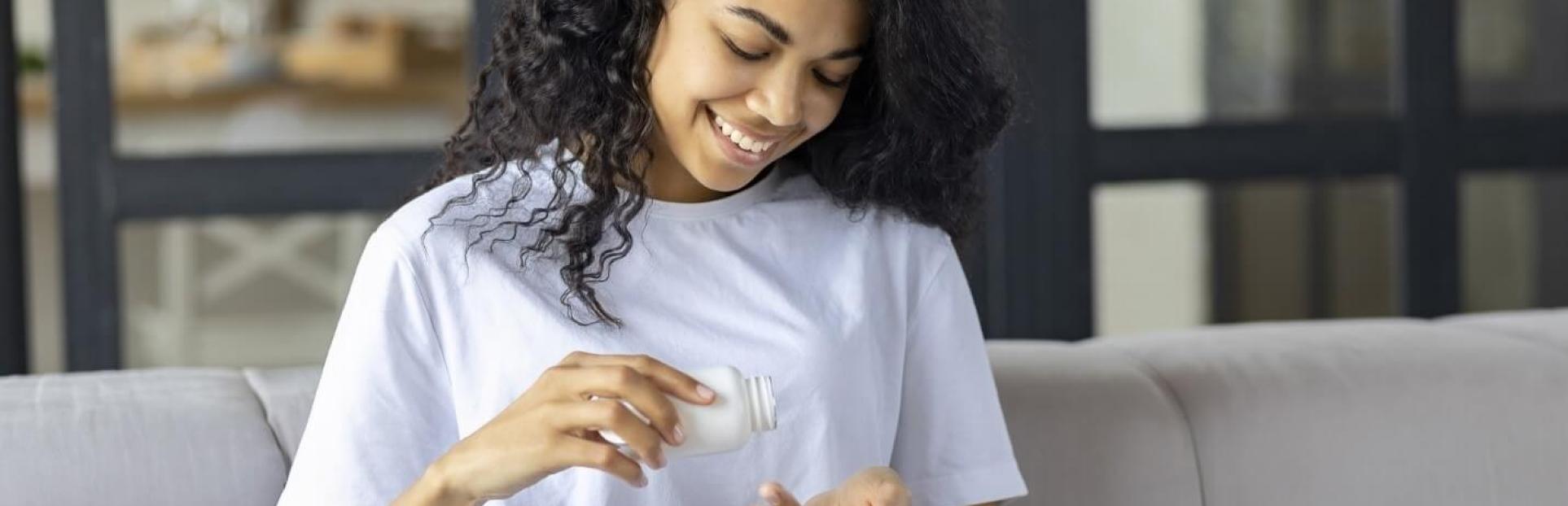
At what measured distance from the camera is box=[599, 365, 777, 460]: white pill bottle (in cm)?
97

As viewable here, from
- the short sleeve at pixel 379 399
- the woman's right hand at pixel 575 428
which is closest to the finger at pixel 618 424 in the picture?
the woman's right hand at pixel 575 428

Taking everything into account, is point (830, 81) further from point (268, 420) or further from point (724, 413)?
point (268, 420)

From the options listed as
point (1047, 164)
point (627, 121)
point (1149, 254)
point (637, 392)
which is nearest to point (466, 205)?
point (627, 121)

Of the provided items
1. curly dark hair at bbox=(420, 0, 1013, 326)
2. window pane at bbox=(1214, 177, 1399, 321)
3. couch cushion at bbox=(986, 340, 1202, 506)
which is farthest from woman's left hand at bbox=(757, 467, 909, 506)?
window pane at bbox=(1214, 177, 1399, 321)

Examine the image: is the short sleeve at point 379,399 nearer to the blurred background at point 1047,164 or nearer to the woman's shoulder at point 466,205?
the woman's shoulder at point 466,205

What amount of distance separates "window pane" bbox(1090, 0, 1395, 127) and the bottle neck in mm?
2031

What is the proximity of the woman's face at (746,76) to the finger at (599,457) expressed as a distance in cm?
27

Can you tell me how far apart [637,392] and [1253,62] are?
2.51 metres

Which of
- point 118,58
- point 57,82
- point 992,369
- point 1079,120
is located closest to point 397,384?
point 992,369

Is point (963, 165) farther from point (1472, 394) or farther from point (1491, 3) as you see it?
point (1491, 3)

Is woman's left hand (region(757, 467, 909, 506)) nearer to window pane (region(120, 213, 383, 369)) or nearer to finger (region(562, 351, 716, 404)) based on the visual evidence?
finger (region(562, 351, 716, 404))

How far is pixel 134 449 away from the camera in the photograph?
4.37ft

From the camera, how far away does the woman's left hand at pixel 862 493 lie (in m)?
1.06

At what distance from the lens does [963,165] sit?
1338 millimetres
